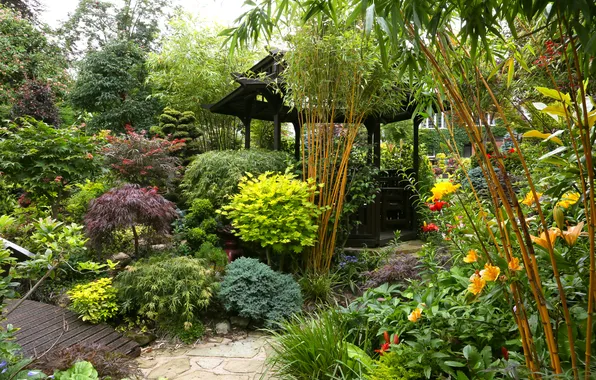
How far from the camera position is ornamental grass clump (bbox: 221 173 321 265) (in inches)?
159

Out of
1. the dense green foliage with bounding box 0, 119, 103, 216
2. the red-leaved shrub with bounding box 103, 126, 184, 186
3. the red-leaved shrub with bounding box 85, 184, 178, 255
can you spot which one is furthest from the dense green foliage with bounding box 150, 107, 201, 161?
the red-leaved shrub with bounding box 85, 184, 178, 255

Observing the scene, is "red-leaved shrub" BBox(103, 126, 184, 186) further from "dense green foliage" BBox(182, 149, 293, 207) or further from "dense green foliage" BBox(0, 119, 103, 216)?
"dense green foliage" BBox(0, 119, 103, 216)

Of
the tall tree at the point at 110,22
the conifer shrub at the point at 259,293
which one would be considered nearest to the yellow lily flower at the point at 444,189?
the conifer shrub at the point at 259,293

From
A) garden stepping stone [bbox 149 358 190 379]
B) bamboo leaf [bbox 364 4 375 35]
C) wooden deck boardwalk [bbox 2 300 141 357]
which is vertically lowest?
garden stepping stone [bbox 149 358 190 379]

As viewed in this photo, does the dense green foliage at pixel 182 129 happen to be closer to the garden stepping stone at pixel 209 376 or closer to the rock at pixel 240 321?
the rock at pixel 240 321

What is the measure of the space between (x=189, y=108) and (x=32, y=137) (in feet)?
18.3

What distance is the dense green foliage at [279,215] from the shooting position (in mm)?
4035

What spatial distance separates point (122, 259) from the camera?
14.3ft

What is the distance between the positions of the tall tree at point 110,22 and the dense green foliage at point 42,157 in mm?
10716

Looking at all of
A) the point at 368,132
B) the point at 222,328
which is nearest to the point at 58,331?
the point at 222,328

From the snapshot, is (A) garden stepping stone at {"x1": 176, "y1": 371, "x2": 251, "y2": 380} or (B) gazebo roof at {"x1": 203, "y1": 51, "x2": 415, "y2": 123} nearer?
(A) garden stepping stone at {"x1": 176, "y1": 371, "x2": 251, "y2": 380}

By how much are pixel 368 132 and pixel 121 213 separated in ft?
12.9

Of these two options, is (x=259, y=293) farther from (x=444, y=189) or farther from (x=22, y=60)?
(x=22, y=60)

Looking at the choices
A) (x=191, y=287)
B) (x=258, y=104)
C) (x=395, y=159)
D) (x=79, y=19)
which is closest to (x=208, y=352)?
(x=191, y=287)
